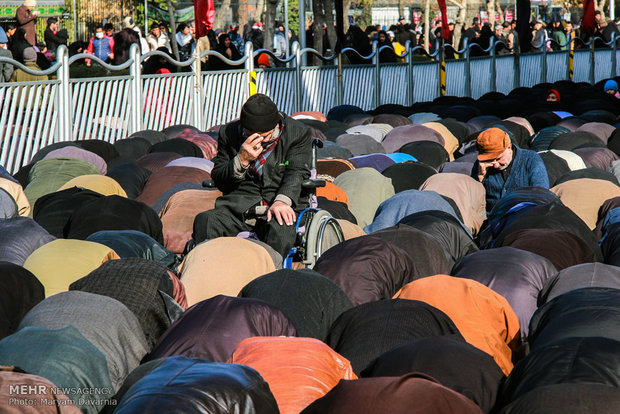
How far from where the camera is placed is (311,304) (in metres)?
5.36

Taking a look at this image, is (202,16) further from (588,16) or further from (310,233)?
(588,16)

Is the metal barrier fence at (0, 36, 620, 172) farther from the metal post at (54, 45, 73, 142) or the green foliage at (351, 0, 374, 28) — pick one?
the green foliage at (351, 0, 374, 28)

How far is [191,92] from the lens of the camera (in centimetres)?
1467

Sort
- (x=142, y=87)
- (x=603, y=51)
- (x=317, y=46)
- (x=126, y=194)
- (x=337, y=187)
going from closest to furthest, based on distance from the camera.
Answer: (x=337, y=187)
(x=126, y=194)
(x=142, y=87)
(x=317, y=46)
(x=603, y=51)

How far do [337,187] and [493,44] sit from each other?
16876mm

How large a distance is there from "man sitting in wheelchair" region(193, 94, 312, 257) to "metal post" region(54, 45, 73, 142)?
18.4 feet

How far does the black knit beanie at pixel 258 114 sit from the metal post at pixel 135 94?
23.4 ft

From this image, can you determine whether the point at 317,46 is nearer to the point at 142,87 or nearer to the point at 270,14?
the point at 270,14

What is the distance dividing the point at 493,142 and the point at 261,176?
2.68 meters

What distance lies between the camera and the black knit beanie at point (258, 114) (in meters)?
6.63

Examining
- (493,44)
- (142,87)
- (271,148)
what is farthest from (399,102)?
(271,148)

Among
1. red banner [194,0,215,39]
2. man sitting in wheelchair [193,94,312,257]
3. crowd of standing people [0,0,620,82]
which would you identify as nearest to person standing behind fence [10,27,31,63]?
crowd of standing people [0,0,620,82]

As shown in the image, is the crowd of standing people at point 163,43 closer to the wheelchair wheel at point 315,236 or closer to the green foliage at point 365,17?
the wheelchair wheel at point 315,236

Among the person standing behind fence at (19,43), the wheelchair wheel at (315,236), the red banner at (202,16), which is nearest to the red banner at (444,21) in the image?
the red banner at (202,16)
